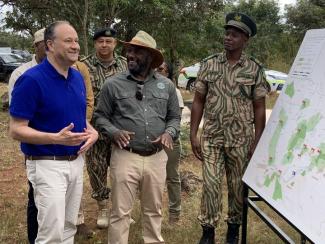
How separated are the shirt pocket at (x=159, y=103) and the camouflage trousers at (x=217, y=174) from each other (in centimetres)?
65

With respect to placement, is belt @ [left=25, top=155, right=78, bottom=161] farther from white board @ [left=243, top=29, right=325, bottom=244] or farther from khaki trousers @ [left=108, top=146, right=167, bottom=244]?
white board @ [left=243, top=29, right=325, bottom=244]

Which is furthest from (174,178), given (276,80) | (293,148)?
(276,80)

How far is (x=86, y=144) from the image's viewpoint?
319 centimetres

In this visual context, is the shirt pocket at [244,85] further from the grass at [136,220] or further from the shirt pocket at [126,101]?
the grass at [136,220]

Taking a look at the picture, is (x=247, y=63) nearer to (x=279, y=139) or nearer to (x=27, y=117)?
(x=279, y=139)

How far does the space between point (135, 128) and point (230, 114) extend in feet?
3.00

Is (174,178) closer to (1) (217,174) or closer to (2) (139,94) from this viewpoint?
(1) (217,174)

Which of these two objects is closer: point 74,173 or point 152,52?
point 74,173

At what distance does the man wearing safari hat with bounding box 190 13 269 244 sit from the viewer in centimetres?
396

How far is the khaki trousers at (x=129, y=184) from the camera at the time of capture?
353cm

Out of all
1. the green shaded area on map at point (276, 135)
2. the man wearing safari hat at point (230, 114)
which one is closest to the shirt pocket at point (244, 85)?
the man wearing safari hat at point (230, 114)

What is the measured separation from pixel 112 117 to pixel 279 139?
50.3 inches

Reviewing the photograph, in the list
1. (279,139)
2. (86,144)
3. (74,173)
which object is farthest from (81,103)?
(279,139)

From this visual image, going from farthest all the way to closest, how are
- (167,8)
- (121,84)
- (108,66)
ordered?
(167,8) < (108,66) < (121,84)
